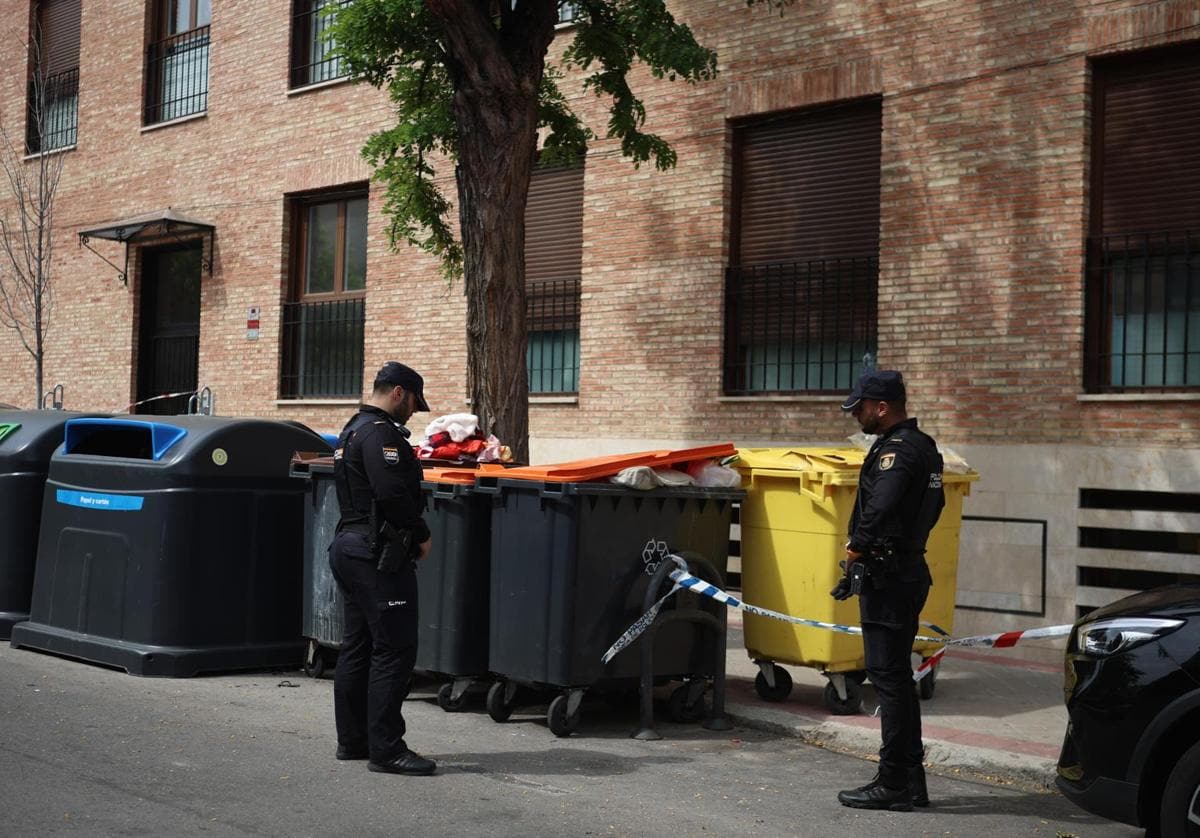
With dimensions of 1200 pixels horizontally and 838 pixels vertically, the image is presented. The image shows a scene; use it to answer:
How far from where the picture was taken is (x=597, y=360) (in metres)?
13.5

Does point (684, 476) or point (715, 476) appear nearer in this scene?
point (684, 476)

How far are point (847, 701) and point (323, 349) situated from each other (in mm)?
10297

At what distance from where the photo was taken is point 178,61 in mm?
19016

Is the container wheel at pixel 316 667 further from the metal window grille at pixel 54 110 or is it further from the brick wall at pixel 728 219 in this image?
the metal window grille at pixel 54 110

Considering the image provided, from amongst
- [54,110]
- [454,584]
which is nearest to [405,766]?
[454,584]

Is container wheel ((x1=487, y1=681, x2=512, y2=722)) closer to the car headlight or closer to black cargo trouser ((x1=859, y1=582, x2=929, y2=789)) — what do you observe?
black cargo trouser ((x1=859, y1=582, x2=929, y2=789))

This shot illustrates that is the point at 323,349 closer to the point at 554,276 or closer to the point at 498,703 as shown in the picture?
the point at 554,276

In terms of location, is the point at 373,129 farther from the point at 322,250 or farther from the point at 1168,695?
the point at 1168,695

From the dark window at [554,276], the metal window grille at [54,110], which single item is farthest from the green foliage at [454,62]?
the metal window grille at [54,110]

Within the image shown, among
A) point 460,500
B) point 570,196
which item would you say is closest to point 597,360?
point 570,196

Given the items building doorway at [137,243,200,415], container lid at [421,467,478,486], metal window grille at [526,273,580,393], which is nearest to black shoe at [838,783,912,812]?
container lid at [421,467,478,486]

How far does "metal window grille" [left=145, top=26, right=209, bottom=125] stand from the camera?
18.6 m

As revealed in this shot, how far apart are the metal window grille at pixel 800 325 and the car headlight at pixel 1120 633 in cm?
627

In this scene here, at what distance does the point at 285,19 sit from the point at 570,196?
A: 17.6ft
